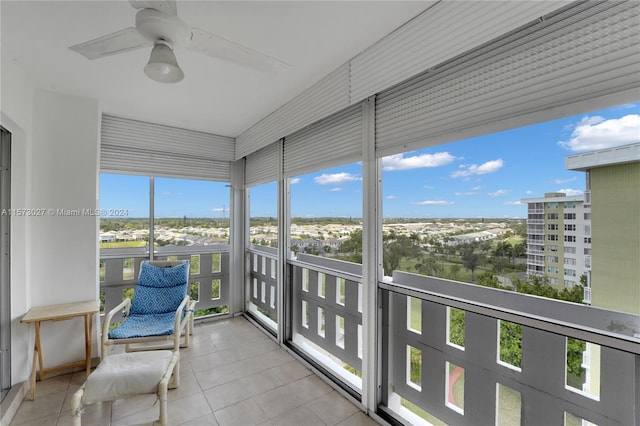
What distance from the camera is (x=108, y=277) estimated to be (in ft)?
11.6

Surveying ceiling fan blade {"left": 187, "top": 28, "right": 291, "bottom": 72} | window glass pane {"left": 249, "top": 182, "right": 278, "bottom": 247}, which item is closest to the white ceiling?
ceiling fan blade {"left": 187, "top": 28, "right": 291, "bottom": 72}

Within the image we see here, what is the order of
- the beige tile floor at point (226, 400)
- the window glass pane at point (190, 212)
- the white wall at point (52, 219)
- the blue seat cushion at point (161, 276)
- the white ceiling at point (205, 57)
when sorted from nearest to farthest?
the white ceiling at point (205, 57)
the beige tile floor at point (226, 400)
the white wall at point (52, 219)
the blue seat cushion at point (161, 276)
the window glass pane at point (190, 212)

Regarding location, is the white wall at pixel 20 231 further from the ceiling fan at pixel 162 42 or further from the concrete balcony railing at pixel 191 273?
the ceiling fan at pixel 162 42

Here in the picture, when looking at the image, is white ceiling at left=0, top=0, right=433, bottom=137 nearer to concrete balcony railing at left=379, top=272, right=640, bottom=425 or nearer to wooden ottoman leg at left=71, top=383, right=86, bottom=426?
concrete balcony railing at left=379, top=272, right=640, bottom=425

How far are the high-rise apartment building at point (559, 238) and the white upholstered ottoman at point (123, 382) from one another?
7.62 feet

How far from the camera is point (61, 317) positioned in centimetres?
243

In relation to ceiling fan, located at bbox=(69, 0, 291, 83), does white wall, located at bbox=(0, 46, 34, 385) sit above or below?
below

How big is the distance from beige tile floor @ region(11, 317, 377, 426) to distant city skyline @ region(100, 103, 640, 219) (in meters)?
1.55

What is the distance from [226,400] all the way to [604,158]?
2.86m

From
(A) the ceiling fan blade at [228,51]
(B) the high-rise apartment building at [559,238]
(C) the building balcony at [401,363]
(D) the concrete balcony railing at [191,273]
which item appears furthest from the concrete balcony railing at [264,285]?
(B) the high-rise apartment building at [559,238]

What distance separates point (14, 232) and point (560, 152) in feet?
12.8

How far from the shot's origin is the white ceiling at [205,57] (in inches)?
63.6

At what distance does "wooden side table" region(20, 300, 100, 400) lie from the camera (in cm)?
235

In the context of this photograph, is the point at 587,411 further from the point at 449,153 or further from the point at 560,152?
the point at 449,153
